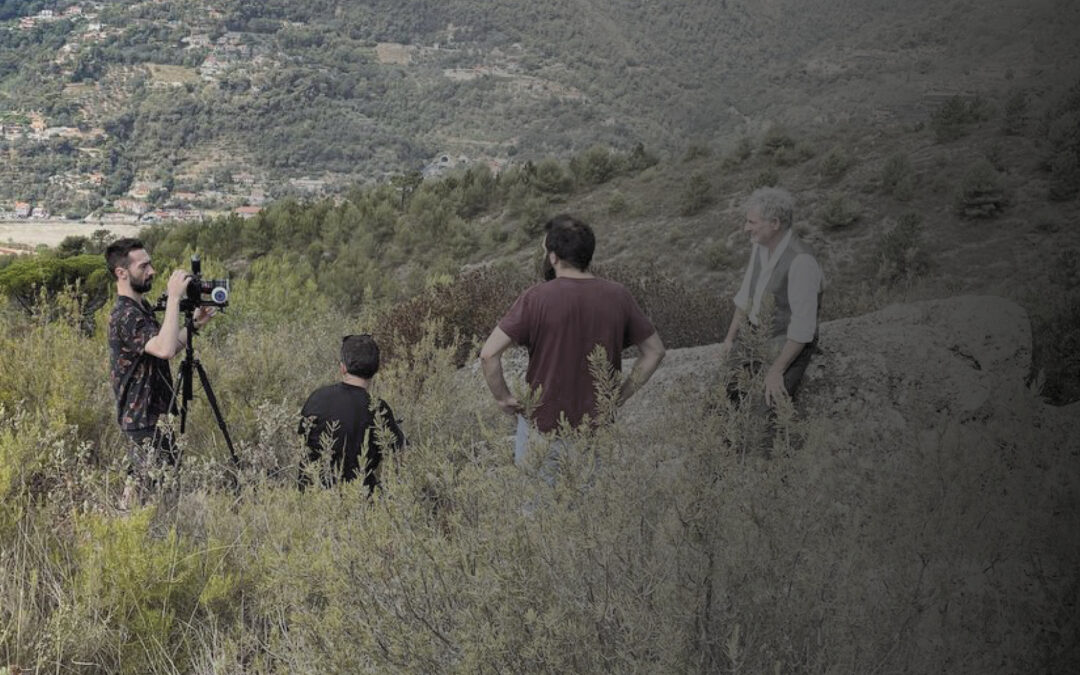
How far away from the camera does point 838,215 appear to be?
625 inches

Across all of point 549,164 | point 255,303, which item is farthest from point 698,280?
point 549,164

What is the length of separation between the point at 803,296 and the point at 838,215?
43.7ft

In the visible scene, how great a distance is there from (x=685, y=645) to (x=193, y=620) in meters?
1.73

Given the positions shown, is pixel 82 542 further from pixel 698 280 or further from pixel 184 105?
pixel 184 105

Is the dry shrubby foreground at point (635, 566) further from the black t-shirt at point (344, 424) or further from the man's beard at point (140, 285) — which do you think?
the man's beard at point (140, 285)

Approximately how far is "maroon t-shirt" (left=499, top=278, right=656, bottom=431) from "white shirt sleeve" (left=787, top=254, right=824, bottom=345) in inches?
29.7

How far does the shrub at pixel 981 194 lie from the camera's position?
14055 millimetres

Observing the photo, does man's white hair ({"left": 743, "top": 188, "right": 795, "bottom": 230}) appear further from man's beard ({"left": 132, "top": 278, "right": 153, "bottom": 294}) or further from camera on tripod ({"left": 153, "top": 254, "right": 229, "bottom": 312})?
man's beard ({"left": 132, "top": 278, "right": 153, "bottom": 294})

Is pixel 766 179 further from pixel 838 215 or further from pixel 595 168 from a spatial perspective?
pixel 595 168

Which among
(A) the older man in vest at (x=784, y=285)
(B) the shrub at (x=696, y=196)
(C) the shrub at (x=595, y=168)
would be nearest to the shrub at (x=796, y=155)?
(B) the shrub at (x=696, y=196)

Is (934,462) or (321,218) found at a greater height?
(934,462)

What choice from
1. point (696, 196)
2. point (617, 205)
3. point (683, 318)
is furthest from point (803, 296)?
point (617, 205)

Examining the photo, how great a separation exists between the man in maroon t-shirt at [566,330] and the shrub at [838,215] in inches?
535

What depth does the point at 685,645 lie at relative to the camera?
1.58 metres
